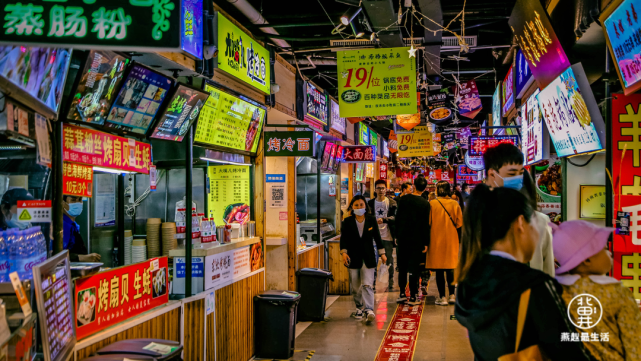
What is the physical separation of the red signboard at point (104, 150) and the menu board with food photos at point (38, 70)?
0.35m

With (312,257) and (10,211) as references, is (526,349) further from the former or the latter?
(312,257)

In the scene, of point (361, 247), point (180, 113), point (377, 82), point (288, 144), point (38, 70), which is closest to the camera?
point (38, 70)

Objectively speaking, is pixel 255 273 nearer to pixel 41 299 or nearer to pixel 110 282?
pixel 110 282

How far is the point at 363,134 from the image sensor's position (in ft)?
51.6

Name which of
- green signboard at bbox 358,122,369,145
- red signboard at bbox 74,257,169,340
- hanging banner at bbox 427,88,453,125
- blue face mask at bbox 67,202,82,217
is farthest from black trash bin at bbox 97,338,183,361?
green signboard at bbox 358,122,369,145

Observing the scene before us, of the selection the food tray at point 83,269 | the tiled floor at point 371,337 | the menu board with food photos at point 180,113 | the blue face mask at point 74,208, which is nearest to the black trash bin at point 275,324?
the tiled floor at point 371,337

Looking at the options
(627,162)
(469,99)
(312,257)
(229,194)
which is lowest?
(312,257)

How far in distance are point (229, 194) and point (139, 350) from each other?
12.3ft

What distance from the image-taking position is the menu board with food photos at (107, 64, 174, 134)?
417cm

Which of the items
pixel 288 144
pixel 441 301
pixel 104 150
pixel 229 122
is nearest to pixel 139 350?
pixel 104 150

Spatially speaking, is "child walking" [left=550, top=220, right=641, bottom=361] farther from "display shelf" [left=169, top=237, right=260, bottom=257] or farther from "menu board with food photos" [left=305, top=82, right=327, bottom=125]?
"menu board with food photos" [left=305, top=82, right=327, bottom=125]

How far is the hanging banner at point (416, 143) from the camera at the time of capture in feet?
61.0

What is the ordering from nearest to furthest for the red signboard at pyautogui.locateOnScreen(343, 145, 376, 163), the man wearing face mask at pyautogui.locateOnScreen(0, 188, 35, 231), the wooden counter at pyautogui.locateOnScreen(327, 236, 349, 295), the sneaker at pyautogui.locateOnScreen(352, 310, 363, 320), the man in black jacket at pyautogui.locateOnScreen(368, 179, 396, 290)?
the man wearing face mask at pyautogui.locateOnScreen(0, 188, 35, 231) → the sneaker at pyautogui.locateOnScreen(352, 310, 363, 320) → the man in black jacket at pyautogui.locateOnScreen(368, 179, 396, 290) → the wooden counter at pyautogui.locateOnScreen(327, 236, 349, 295) → the red signboard at pyautogui.locateOnScreen(343, 145, 376, 163)

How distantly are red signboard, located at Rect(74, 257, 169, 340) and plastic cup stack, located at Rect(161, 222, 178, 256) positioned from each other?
855 mm
